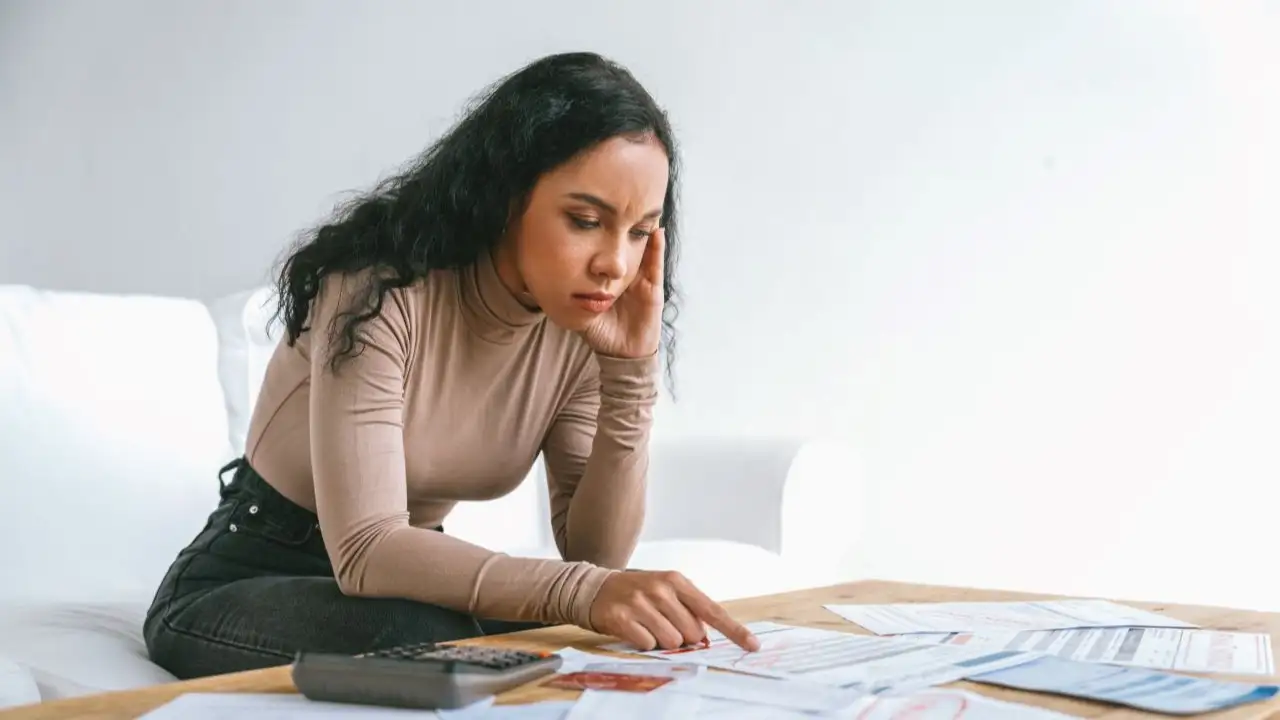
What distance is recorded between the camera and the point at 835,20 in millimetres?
2713

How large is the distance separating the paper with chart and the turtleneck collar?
47 centimetres

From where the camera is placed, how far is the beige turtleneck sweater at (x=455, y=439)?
44.7 inches

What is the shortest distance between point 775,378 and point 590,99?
4.97 ft

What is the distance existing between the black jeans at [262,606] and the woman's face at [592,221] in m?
0.34

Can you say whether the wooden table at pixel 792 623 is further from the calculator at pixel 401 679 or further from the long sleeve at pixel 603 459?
the long sleeve at pixel 603 459

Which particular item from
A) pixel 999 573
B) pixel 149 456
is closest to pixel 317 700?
pixel 149 456

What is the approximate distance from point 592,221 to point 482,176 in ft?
0.47

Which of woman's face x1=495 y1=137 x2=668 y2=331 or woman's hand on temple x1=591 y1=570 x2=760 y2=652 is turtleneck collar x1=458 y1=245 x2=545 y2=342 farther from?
woman's hand on temple x1=591 y1=570 x2=760 y2=652

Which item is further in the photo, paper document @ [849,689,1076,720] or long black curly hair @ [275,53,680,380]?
long black curly hair @ [275,53,680,380]

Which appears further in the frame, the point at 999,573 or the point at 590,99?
the point at 999,573

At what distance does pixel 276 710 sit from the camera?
2.44ft

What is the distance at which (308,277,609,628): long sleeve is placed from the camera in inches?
43.0

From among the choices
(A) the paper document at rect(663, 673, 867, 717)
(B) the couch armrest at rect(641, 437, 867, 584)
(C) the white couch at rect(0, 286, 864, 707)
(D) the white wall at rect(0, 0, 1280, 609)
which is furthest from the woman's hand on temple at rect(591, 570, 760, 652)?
(D) the white wall at rect(0, 0, 1280, 609)

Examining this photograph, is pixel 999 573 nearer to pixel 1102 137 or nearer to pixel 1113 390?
pixel 1113 390
